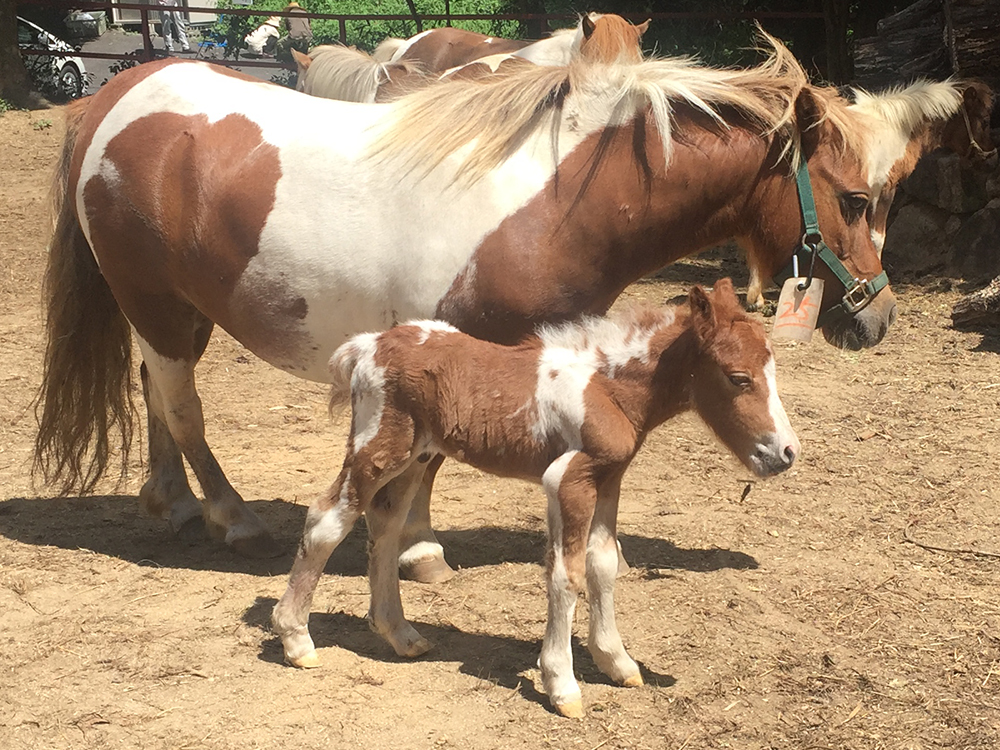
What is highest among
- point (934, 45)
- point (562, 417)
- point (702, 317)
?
point (934, 45)

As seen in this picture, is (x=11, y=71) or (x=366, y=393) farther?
(x=11, y=71)

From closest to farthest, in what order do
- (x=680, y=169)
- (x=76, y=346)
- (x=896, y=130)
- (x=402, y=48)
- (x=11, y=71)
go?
(x=680, y=169) < (x=896, y=130) < (x=76, y=346) < (x=402, y=48) < (x=11, y=71)

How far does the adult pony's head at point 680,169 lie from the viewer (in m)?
3.55

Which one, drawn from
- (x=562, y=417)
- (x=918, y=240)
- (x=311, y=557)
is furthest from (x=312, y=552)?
(x=918, y=240)

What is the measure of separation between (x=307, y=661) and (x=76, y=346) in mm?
2015

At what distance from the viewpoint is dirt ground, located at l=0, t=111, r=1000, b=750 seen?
3.13 meters

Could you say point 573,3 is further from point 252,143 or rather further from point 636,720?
point 636,720

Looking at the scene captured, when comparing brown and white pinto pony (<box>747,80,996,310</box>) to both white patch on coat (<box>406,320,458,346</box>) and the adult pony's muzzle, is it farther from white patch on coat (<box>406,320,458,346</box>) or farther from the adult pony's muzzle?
white patch on coat (<box>406,320,458,346</box>)

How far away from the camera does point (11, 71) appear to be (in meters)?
13.8

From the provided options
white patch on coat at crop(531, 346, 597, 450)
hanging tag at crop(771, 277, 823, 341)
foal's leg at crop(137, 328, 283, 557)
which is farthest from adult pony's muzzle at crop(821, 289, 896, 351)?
foal's leg at crop(137, 328, 283, 557)

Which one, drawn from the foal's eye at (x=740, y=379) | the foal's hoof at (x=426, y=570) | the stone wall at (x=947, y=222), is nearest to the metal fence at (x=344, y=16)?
the stone wall at (x=947, y=222)

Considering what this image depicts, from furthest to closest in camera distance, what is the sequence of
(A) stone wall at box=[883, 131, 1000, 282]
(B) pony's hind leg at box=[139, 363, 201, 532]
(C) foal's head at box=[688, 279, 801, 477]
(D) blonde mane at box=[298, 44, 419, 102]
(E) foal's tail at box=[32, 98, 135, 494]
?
1. (A) stone wall at box=[883, 131, 1000, 282]
2. (D) blonde mane at box=[298, 44, 419, 102]
3. (B) pony's hind leg at box=[139, 363, 201, 532]
4. (E) foal's tail at box=[32, 98, 135, 494]
5. (C) foal's head at box=[688, 279, 801, 477]

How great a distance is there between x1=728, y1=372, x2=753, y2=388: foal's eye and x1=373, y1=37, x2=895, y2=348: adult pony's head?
0.73 meters

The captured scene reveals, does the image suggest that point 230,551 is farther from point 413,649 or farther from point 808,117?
point 808,117
